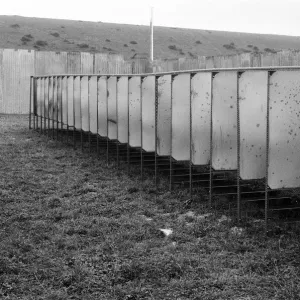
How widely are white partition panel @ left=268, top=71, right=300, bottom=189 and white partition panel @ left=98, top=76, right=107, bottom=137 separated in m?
4.86

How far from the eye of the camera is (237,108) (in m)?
5.73

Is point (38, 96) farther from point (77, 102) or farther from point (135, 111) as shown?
point (135, 111)

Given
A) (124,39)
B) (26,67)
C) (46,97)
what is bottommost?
(46,97)

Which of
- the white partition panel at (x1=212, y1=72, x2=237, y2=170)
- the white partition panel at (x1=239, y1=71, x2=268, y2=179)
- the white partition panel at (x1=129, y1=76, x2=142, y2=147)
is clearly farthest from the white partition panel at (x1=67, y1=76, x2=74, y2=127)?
the white partition panel at (x1=239, y1=71, x2=268, y2=179)

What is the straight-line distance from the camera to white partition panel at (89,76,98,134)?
10.2m

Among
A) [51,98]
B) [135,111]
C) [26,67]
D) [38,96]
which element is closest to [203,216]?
[135,111]

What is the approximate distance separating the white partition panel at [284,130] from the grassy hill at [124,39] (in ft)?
162

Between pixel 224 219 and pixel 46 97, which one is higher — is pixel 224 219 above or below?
below

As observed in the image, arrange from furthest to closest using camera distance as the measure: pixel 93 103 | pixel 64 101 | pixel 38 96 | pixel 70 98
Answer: pixel 38 96 → pixel 64 101 → pixel 70 98 → pixel 93 103

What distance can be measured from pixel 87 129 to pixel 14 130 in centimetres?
521

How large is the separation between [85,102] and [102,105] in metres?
1.03

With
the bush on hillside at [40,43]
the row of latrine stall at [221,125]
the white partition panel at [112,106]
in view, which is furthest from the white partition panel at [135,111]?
the bush on hillside at [40,43]

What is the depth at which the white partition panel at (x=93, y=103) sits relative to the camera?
10188 millimetres

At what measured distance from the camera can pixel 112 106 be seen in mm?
9477
